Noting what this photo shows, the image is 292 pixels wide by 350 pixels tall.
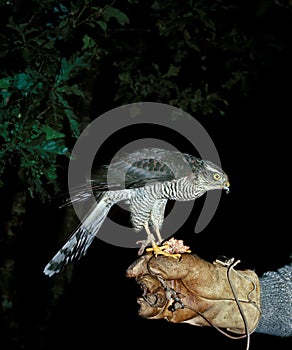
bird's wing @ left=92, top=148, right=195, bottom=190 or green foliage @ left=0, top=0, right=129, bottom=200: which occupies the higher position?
green foliage @ left=0, top=0, right=129, bottom=200

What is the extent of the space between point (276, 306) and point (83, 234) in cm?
127

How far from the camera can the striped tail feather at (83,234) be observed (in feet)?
8.22

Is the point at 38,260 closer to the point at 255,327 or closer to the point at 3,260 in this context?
the point at 3,260

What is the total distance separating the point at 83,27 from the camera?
261 cm

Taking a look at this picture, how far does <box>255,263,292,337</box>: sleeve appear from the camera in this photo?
2.01m

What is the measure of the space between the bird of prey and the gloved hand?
1.30ft

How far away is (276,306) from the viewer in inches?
79.0

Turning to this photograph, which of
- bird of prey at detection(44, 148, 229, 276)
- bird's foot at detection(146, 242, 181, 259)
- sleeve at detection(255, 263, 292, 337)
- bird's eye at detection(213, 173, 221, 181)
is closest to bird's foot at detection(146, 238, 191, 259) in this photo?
bird's foot at detection(146, 242, 181, 259)

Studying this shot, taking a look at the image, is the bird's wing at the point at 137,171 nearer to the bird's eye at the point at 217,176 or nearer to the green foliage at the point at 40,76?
the bird's eye at the point at 217,176

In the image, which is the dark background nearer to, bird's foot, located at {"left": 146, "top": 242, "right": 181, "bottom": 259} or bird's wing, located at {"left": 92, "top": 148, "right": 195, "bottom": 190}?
bird's wing, located at {"left": 92, "top": 148, "right": 195, "bottom": 190}

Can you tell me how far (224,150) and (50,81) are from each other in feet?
Result: 15.2

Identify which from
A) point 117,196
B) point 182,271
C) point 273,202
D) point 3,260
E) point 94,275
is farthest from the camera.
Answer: point 94,275

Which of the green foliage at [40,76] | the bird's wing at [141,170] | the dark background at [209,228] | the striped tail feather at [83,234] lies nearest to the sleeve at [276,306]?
the bird's wing at [141,170]

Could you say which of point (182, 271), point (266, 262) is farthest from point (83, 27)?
point (266, 262)
